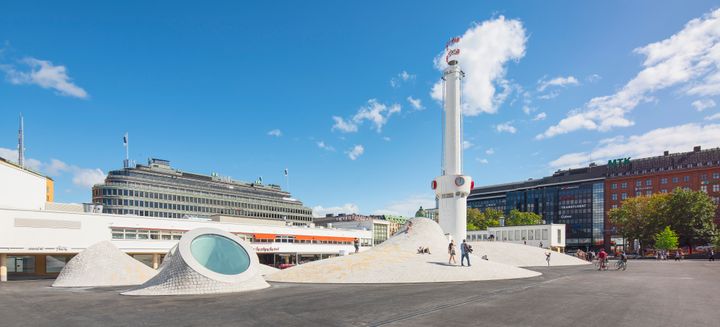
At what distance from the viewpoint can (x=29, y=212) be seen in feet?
154

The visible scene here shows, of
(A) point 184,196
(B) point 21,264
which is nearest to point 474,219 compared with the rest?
(A) point 184,196

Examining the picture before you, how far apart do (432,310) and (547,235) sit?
78.4 metres

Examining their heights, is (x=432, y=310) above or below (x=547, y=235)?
above

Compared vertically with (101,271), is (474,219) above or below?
below

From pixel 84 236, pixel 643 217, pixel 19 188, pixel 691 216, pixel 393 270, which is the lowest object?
pixel 643 217

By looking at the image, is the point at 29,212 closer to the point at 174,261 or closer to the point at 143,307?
the point at 174,261

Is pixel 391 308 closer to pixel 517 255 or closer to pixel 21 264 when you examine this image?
pixel 517 255

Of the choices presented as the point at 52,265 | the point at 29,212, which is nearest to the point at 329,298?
the point at 29,212

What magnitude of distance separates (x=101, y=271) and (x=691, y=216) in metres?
114

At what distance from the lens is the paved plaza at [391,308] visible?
1462 cm

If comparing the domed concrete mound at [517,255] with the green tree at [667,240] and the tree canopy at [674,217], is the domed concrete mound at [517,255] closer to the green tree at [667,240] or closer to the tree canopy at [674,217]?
the green tree at [667,240]

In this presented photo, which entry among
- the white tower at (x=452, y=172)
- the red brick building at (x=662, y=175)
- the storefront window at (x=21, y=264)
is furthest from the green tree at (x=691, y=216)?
the storefront window at (x=21, y=264)

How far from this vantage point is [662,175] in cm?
13262

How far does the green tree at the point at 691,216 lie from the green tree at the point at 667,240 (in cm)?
501
